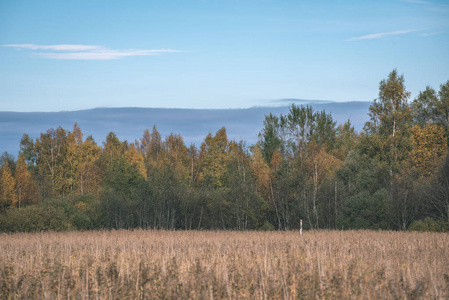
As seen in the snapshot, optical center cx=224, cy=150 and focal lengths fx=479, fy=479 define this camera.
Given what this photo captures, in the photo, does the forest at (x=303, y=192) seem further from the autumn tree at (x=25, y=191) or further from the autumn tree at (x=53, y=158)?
the autumn tree at (x=53, y=158)

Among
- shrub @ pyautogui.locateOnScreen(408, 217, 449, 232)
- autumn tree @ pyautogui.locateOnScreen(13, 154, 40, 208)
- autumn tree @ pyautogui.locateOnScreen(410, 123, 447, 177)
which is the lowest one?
autumn tree @ pyautogui.locateOnScreen(13, 154, 40, 208)

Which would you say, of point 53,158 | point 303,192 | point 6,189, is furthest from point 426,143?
point 53,158

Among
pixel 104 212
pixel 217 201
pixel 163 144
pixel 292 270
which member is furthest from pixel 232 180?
pixel 163 144

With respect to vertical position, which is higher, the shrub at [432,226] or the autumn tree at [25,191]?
the shrub at [432,226]

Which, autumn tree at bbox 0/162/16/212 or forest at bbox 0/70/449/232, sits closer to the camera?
forest at bbox 0/70/449/232

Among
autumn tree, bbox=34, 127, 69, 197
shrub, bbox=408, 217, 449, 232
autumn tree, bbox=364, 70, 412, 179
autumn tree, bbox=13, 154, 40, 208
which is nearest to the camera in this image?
shrub, bbox=408, 217, 449, 232

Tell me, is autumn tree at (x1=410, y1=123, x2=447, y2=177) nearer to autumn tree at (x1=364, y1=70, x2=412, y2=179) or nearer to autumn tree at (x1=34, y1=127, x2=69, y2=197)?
autumn tree at (x1=364, y1=70, x2=412, y2=179)

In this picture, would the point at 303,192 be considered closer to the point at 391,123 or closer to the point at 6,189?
the point at 391,123

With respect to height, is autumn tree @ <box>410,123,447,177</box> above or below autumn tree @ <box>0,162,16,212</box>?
above

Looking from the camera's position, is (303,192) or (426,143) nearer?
(303,192)

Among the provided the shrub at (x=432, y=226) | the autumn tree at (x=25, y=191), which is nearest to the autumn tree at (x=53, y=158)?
the autumn tree at (x=25, y=191)

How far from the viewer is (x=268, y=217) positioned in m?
42.3

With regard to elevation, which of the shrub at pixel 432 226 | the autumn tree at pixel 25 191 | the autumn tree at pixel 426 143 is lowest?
the autumn tree at pixel 25 191

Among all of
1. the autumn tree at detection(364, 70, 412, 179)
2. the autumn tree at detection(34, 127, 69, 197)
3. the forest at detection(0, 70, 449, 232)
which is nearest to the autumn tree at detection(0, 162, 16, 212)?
the forest at detection(0, 70, 449, 232)
